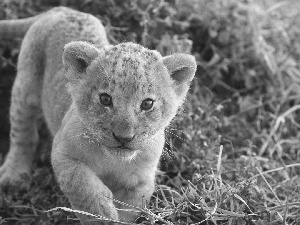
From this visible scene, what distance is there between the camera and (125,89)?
3996 mm

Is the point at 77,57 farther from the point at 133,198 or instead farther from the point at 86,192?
the point at 133,198

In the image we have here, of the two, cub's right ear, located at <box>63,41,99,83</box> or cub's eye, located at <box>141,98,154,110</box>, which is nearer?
cub's eye, located at <box>141,98,154,110</box>

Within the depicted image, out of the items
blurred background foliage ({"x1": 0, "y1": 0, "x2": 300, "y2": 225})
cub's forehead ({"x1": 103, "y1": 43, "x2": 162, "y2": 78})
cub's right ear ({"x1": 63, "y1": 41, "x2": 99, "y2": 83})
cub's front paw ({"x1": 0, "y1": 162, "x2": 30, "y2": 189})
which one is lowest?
cub's front paw ({"x1": 0, "y1": 162, "x2": 30, "y2": 189})

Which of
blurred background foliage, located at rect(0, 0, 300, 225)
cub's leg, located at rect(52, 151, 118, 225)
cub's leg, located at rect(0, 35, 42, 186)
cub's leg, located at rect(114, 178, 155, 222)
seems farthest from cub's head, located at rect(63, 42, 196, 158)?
cub's leg, located at rect(0, 35, 42, 186)

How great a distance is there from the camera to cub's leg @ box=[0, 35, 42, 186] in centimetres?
585

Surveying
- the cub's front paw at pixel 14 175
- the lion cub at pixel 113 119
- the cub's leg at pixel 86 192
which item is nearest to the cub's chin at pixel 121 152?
the lion cub at pixel 113 119

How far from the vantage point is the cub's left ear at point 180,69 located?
4484 mm

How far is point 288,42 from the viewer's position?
321 inches

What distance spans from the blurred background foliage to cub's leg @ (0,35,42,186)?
0.28 m

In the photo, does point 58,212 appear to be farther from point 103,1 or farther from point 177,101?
point 103,1

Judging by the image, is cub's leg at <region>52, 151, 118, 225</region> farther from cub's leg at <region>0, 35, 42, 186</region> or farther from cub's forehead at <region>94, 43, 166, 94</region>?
cub's leg at <region>0, 35, 42, 186</region>

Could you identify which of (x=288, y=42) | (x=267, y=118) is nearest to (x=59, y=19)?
(x=267, y=118)

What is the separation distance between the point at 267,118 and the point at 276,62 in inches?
45.4

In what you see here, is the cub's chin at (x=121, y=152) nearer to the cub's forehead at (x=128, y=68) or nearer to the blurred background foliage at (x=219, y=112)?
the cub's forehead at (x=128, y=68)
